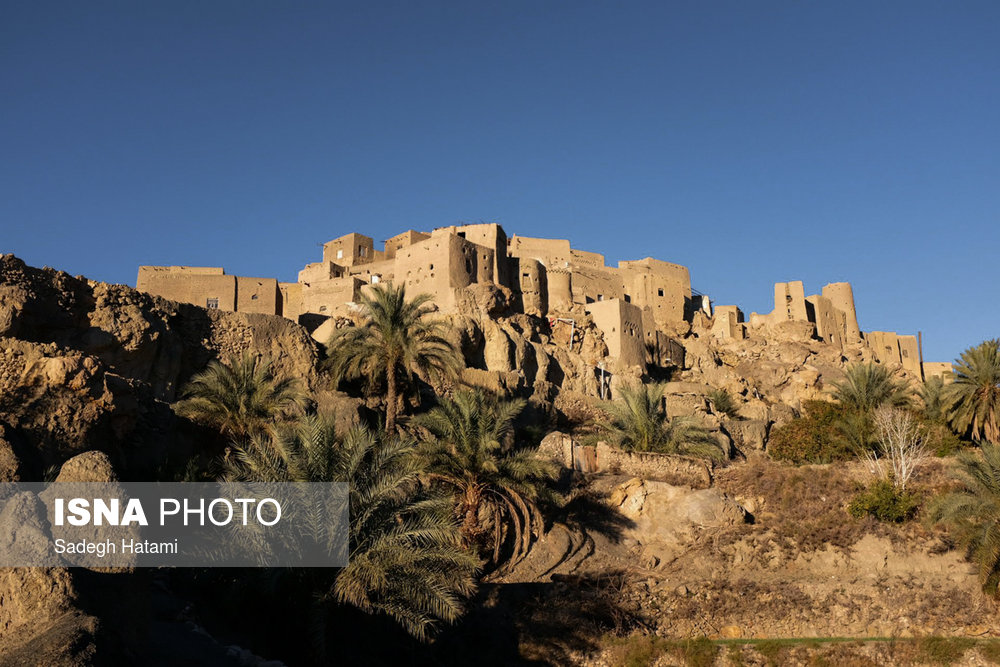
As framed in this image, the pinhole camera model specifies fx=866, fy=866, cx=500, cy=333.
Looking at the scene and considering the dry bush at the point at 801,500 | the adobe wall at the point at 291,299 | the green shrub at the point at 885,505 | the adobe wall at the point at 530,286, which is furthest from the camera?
the adobe wall at the point at 291,299

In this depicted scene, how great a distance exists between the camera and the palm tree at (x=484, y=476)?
1827 cm

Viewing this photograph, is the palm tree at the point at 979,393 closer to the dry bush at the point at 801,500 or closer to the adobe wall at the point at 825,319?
the dry bush at the point at 801,500

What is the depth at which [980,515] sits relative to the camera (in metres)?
18.1

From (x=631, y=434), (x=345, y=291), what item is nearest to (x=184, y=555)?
(x=631, y=434)

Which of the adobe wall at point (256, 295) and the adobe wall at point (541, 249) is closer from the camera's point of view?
the adobe wall at point (256, 295)

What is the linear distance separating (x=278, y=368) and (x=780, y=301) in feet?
118

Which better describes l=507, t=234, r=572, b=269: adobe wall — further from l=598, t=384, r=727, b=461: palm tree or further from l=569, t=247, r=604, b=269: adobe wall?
l=598, t=384, r=727, b=461: palm tree

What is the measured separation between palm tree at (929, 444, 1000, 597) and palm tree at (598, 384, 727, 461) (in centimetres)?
650

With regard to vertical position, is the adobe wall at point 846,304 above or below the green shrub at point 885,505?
above

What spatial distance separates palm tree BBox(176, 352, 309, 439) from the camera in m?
17.8

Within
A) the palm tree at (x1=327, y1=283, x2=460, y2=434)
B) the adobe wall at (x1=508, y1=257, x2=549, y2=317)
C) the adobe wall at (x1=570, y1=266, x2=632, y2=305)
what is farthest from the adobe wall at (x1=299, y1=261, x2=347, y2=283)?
the palm tree at (x1=327, y1=283, x2=460, y2=434)

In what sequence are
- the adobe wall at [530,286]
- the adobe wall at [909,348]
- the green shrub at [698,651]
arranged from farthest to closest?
the adobe wall at [909,348]
the adobe wall at [530,286]
the green shrub at [698,651]

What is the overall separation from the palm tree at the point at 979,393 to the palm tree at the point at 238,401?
19267mm

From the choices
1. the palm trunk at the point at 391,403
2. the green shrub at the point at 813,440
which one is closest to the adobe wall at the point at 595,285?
the green shrub at the point at 813,440
